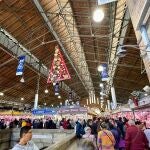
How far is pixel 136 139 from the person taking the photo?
5.22 meters

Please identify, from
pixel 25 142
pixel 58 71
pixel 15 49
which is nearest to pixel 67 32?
pixel 15 49

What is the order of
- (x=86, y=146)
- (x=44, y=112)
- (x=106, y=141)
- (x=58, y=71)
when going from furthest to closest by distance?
(x=44, y=112) < (x=58, y=71) < (x=106, y=141) < (x=86, y=146)

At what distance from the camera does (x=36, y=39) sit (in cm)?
1716

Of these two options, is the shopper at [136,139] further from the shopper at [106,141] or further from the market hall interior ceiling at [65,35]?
the market hall interior ceiling at [65,35]

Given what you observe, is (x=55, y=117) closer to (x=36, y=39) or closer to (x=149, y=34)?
(x=36, y=39)

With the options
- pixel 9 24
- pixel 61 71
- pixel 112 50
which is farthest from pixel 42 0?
pixel 112 50

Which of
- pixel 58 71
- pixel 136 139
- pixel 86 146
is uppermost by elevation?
pixel 58 71

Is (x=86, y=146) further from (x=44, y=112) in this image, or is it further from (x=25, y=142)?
(x=44, y=112)

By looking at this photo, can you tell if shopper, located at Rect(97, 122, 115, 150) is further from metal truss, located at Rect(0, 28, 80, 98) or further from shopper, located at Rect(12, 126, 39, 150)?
metal truss, located at Rect(0, 28, 80, 98)

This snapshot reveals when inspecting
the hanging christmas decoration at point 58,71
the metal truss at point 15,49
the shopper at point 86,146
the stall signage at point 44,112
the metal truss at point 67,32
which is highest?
the metal truss at point 67,32

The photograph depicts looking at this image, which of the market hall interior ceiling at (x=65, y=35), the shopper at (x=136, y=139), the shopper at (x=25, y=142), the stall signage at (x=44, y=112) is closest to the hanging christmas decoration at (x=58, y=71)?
the market hall interior ceiling at (x=65, y=35)

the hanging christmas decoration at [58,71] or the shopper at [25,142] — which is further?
the hanging christmas decoration at [58,71]

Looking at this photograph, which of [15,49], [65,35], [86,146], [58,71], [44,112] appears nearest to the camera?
[86,146]

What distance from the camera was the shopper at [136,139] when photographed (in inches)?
204
